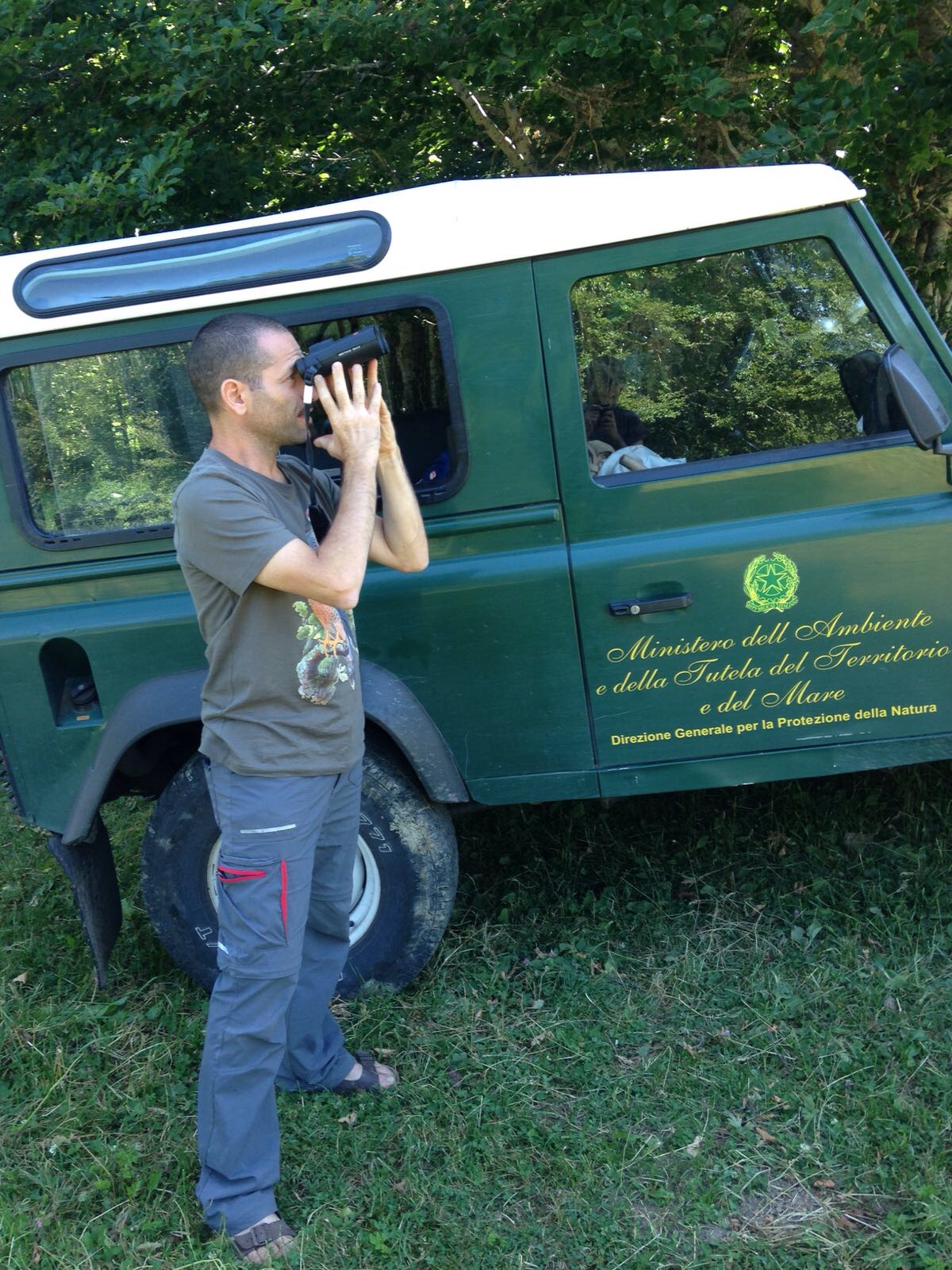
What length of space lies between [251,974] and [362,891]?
3.09ft

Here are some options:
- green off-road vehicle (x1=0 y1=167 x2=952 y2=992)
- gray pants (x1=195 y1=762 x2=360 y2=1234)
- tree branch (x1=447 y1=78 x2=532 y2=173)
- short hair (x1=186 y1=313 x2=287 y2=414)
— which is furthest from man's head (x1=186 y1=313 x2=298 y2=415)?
tree branch (x1=447 y1=78 x2=532 y2=173)

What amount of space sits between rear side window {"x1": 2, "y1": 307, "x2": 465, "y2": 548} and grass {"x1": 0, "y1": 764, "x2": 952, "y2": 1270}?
150 centimetres

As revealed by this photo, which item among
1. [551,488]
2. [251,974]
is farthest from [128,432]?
[251,974]

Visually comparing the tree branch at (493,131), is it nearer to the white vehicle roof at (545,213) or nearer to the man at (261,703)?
the white vehicle roof at (545,213)

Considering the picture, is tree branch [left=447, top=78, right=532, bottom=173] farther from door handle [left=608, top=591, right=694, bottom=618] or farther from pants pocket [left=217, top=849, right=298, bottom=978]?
pants pocket [left=217, top=849, right=298, bottom=978]

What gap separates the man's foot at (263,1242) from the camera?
2.59 m

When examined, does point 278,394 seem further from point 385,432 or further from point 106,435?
point 106,435

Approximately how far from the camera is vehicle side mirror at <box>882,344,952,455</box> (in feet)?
9.29

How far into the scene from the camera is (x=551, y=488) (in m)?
3.14

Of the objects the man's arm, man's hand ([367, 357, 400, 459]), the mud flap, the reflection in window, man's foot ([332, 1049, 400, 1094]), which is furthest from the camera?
the mud flap

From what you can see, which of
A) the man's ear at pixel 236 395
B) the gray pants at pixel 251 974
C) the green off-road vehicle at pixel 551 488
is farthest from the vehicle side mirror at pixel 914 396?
the gray pants at pixel 251 974

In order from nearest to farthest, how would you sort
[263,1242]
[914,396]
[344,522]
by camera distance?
[344,522], [263,1242], [914,396]

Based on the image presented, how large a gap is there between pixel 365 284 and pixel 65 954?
2428mm

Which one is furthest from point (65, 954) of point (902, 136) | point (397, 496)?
point (902, 136)
